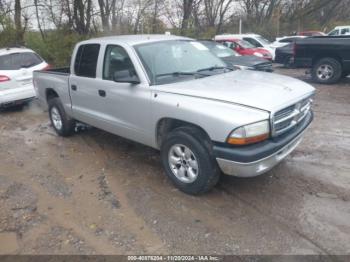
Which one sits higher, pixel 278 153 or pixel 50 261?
pixel 278 153

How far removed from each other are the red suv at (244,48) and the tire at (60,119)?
10403 millimetres

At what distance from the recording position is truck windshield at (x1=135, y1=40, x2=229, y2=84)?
13.8 ft

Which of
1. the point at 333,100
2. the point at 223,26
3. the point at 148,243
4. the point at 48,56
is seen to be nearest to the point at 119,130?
the point at 148,243

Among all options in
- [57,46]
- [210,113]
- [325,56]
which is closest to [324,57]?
[325,56]

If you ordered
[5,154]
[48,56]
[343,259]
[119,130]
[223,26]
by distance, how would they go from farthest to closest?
[223,26] → [48,56] → [5,154] → [119,130] → [343,259]

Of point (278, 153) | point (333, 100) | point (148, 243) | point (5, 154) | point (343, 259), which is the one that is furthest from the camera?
point (333, 100)

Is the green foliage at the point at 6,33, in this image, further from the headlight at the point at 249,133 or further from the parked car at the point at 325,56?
the headlight at the point at 249,133

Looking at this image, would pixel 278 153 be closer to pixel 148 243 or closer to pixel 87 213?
pixel 148 243

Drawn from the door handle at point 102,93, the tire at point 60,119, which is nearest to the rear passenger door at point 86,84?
the door handle at point 102,93

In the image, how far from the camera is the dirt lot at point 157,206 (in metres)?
3.12

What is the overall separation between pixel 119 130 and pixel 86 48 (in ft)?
5.01

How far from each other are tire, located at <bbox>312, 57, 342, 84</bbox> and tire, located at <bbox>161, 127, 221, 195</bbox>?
26.8ft

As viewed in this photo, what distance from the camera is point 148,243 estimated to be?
3146mm

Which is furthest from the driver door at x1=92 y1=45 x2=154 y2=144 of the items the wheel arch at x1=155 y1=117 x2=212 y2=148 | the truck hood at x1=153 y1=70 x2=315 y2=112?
the truck hood at x1=153 y1=70 x2=315 y2=112
